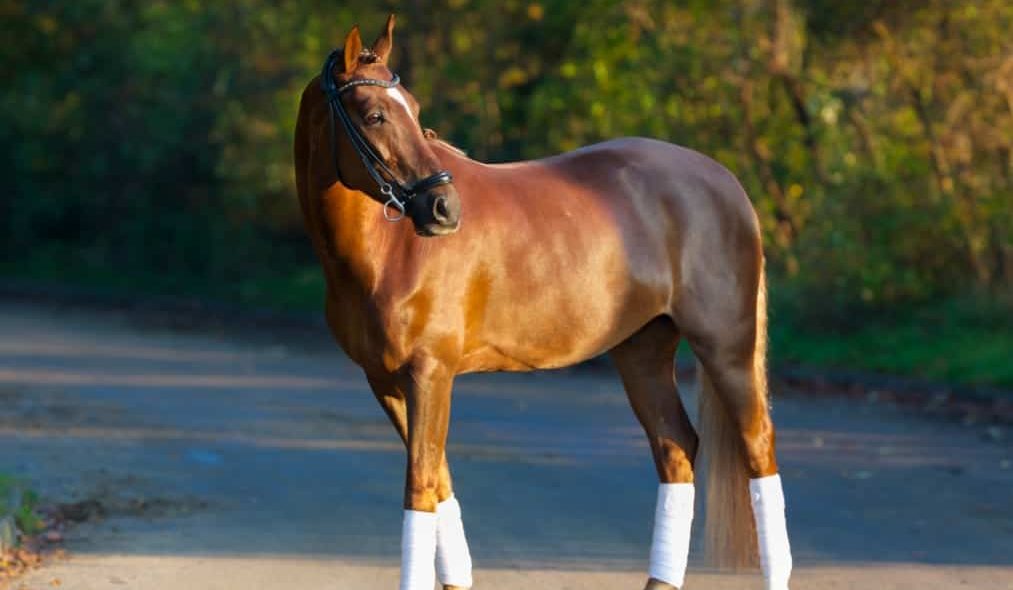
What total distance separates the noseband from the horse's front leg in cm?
65

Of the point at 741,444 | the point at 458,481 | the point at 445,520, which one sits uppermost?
the point at 741,444

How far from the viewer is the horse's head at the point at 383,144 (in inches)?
221

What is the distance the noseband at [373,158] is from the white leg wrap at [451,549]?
113 cm

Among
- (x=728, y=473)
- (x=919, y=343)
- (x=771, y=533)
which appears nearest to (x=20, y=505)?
(x=728, y=473)

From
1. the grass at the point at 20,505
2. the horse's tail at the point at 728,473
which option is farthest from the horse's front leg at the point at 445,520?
→ the grass at the point at 20,505

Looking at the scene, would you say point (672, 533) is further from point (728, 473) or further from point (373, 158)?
point (373, 158)

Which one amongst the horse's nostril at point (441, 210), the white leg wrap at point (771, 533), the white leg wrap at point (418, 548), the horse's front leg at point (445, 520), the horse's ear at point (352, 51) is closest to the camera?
the horse's nostril at point (441, 210)

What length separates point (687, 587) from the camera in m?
7.34

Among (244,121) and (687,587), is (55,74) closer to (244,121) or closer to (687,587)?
(244,121)

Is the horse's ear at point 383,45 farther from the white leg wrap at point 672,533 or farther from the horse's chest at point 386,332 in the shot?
the white leg wrap at point 672,533

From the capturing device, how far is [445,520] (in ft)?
20.7

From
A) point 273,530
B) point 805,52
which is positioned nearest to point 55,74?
point 805,52

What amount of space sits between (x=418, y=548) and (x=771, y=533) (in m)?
1.42

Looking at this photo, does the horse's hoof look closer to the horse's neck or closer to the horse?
the horse
